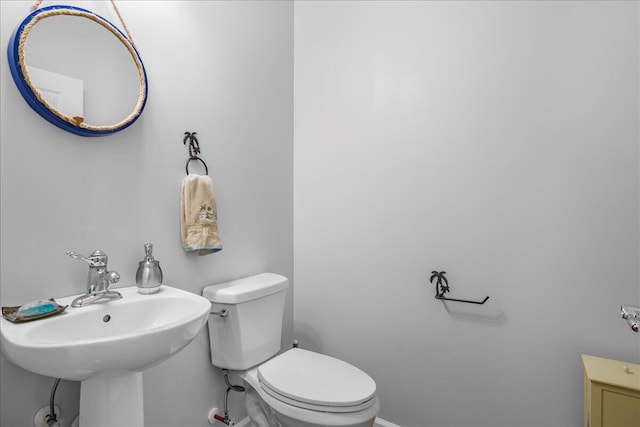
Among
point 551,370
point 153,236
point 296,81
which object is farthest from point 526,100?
point 153,236

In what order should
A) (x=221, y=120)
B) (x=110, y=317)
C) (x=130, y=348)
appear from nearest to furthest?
(x=130, y=348) < (x=110, y=317) < (x=221, y=120)

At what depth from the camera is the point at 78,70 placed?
3.70ft

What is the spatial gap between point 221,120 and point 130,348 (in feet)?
3.62

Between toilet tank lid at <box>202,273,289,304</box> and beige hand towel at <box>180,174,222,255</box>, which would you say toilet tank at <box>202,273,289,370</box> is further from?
beige hand towel at <box>180,174,222,255</box>

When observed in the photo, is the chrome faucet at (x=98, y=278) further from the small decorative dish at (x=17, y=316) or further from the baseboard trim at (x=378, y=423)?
the baseboard trim at (x=378, y=423)

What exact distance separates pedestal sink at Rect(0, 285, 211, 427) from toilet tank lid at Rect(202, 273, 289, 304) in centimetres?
25

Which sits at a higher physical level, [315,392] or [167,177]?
[167,177]

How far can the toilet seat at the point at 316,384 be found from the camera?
46.4 inches

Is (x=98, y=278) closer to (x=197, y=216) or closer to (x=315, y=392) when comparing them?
(x=197, y=216)

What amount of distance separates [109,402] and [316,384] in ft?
2.20

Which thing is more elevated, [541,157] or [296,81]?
[296,81]

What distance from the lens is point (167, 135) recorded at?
4.56 ft

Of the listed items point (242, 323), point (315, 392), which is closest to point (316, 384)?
point (315, 392)

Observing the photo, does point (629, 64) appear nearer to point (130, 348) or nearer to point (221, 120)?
point (221, 120)
